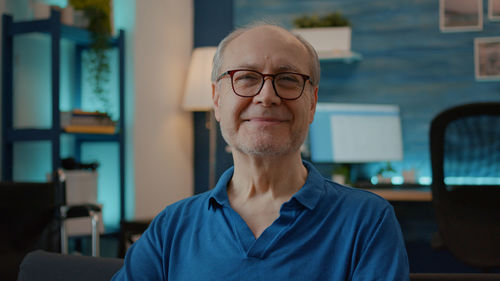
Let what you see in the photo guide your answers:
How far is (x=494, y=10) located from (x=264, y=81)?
294 centimetres

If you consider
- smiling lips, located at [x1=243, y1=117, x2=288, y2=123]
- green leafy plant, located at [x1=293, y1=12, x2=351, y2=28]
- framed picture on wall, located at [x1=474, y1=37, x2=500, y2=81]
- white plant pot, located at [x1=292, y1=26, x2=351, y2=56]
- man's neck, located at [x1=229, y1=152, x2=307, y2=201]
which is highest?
green leafy plant, located at [x1=293, y1=12, x2=351, y2=28]

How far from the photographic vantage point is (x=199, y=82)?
152 inches

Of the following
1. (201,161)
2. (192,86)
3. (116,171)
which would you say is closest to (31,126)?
(116,171)

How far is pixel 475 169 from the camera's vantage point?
7.32 ft

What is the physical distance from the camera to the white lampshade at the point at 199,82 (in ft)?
12.5

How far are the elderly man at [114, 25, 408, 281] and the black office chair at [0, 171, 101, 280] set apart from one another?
1413mm

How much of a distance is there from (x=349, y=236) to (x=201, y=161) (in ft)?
10.9

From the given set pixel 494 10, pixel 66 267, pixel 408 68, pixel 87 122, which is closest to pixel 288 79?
pixel 66 267

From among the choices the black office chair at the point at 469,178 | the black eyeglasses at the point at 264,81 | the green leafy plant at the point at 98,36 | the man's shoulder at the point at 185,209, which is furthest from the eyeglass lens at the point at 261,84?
the green leafy plant at the point at 98,36

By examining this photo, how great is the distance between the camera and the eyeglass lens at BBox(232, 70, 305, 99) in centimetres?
117

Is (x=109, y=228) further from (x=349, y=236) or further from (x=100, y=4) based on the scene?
(x=349, y=236)

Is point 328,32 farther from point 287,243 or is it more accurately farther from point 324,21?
point 287,243

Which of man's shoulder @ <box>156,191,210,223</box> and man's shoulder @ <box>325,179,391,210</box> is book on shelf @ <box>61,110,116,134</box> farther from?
man's shoulder @ <box>325,179,391,210</box>

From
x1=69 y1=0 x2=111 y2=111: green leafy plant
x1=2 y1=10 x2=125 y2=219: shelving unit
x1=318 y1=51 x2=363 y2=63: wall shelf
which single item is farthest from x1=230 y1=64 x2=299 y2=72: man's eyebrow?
x1=318 y1=51 x2=363 y2=63: wall shelf
